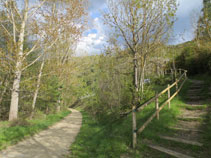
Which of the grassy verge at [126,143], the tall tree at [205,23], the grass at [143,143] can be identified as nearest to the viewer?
the grass at [143,143]

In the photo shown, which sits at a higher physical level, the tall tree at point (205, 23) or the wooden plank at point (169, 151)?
the tall tree at point (205, 23)

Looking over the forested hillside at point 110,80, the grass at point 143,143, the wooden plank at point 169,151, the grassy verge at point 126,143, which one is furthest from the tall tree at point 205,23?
the wooden plank at point 169,151

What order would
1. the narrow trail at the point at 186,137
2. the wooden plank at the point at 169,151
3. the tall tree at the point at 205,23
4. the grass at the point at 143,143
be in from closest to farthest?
the wooden plank at the point at 169,151
the narrow trail at the point at 186,137
the grass at the point at 143,143
the tall tree at the point at 205,23

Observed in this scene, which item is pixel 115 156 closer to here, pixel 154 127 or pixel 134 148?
pixel 134 148

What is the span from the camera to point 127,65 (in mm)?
10031

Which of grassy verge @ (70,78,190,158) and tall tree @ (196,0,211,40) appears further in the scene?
tall tree @ (196,0,211,40)

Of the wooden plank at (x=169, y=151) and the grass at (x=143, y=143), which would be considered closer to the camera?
the wooden plank at (x=169, y=151)

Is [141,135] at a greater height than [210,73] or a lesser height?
lesser

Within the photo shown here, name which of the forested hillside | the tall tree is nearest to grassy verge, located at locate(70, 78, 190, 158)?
the forested hillside

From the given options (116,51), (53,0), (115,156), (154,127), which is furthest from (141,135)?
(53,0)

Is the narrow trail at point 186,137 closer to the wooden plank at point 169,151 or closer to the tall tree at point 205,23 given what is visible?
the wooden plank at point 169,151

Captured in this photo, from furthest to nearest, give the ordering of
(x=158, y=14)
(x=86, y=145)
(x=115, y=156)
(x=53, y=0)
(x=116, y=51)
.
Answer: (x=53, y=0), (x=116, y=51), (x=158, y=14), (x=86, y=145), (x=115, y=156)

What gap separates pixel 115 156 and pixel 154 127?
6.94 ft

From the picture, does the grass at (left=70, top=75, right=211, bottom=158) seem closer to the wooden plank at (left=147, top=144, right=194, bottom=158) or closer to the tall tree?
the wooden plank at (left=147, top=144, right=194, bottom=158)
